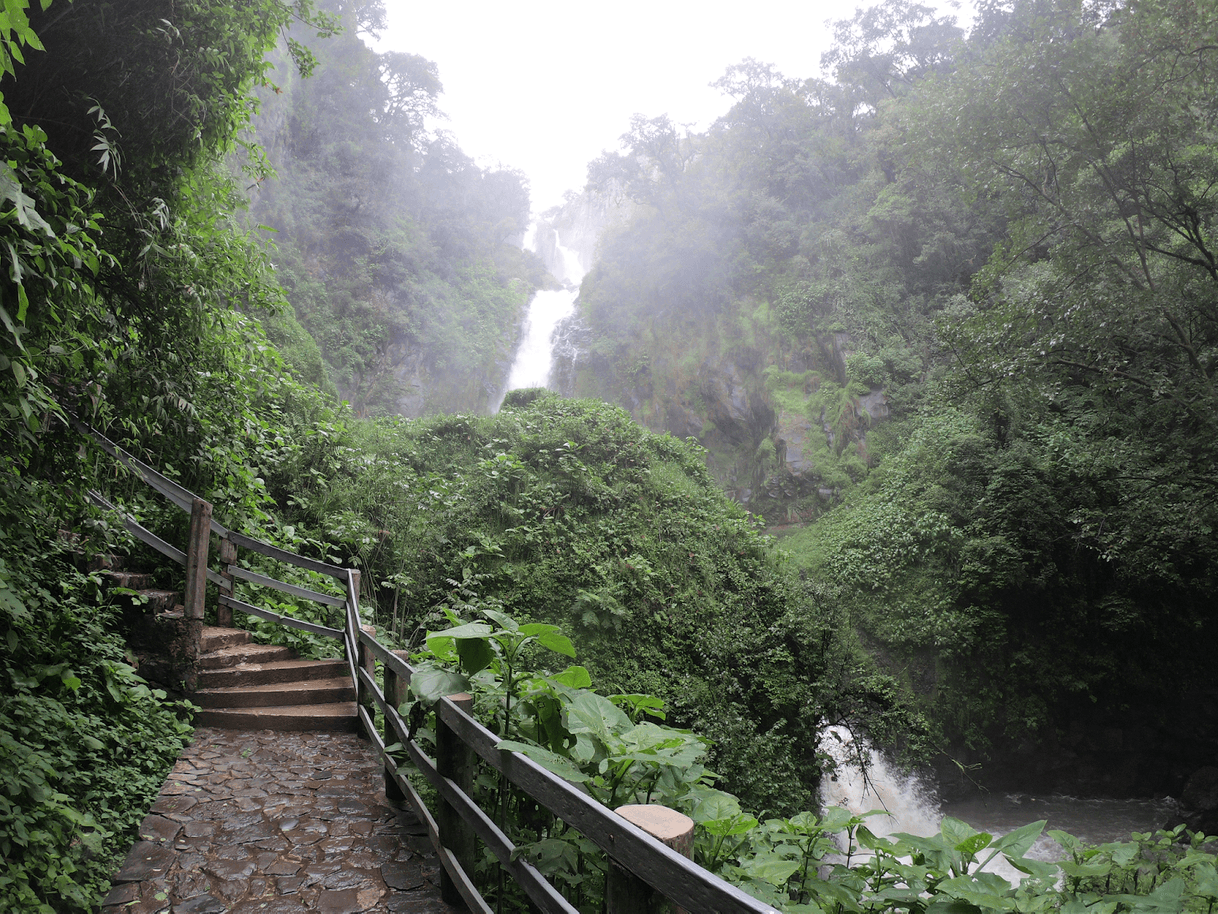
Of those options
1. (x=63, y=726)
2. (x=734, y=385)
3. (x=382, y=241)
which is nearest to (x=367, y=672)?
(x=63, y=726)

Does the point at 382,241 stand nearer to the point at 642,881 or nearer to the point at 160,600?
the point at 160,600

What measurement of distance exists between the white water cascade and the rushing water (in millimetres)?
16947

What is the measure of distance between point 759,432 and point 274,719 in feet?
57.3

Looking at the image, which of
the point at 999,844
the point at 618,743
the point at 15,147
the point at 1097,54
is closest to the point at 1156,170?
the point at 1097,54

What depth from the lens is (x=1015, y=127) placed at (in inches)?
352

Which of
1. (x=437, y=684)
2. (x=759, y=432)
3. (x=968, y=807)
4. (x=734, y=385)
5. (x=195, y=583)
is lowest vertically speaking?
(x=968, y=807)

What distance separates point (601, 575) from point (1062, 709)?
27.6ft

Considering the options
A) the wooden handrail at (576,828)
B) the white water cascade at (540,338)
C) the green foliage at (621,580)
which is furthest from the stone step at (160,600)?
the white water cascade at (540,338)

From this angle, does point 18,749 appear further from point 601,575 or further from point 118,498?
point 601,575

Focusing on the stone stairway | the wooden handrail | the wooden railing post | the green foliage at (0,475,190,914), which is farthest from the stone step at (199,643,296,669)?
the wooden railing post

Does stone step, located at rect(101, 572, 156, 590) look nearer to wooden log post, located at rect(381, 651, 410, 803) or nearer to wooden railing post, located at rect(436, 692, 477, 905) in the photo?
wooden log post, located at rect(381, 651, 410, 803)

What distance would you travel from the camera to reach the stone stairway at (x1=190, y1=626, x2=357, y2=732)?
5.09 meters

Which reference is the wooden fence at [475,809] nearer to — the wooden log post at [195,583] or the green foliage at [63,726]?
the wooden log post at [195,583]

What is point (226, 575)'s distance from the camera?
6172 mm
